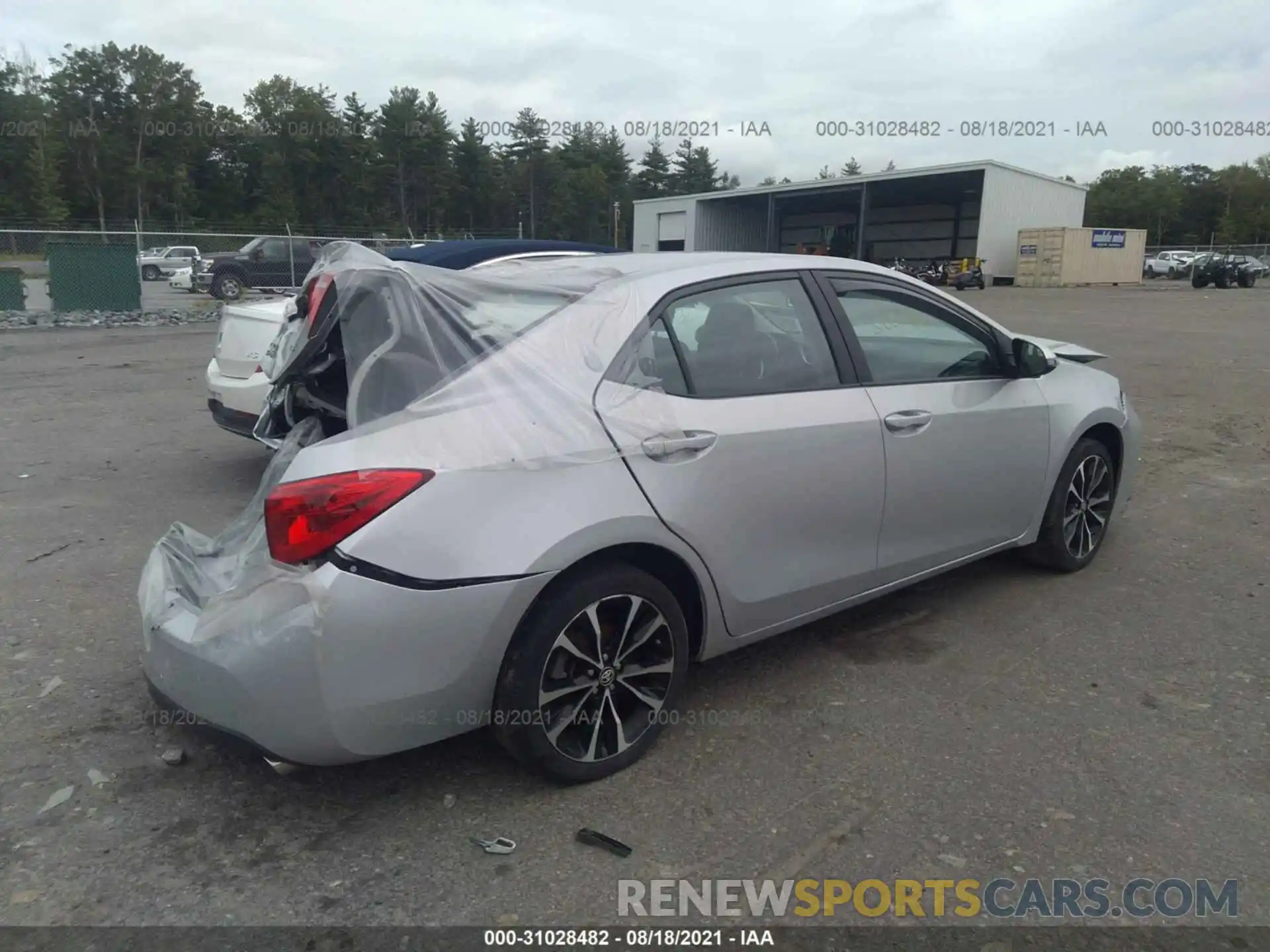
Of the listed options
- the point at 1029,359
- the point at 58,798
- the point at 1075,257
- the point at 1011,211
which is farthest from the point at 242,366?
the point at 1011,211

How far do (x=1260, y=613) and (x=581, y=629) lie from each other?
3.28 metres

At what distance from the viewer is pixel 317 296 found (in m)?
3.13

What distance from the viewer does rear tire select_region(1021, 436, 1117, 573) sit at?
444cm

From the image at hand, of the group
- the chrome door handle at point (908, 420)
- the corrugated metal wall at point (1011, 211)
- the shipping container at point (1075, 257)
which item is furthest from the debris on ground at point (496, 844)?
the corrugated metal wall at point (1011, 211)

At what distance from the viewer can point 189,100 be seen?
215ft

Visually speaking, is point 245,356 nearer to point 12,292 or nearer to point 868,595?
point 868,595

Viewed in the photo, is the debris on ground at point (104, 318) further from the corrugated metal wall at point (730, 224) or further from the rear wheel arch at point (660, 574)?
the corrugated metal wall at point (730, 224)

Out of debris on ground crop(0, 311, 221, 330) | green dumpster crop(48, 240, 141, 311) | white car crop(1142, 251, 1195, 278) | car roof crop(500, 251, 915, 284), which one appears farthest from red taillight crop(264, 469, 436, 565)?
white car crop(1142, 251, 1195, 278)

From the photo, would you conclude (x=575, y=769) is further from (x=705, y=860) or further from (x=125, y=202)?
(x=125, y=202)

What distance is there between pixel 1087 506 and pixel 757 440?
2.43 meters

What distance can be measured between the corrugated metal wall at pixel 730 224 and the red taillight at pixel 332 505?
51.6 meters

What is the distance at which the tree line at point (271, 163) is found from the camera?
170 feet

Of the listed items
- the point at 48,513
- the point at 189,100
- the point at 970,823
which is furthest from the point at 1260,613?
the point at 189,100

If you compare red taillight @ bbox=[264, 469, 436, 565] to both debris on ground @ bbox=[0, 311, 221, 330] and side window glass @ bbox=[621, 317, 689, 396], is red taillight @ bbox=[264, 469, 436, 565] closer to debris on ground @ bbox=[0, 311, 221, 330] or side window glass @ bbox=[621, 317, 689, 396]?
side window glass @ bbox=[621, 317, 689, 396]
